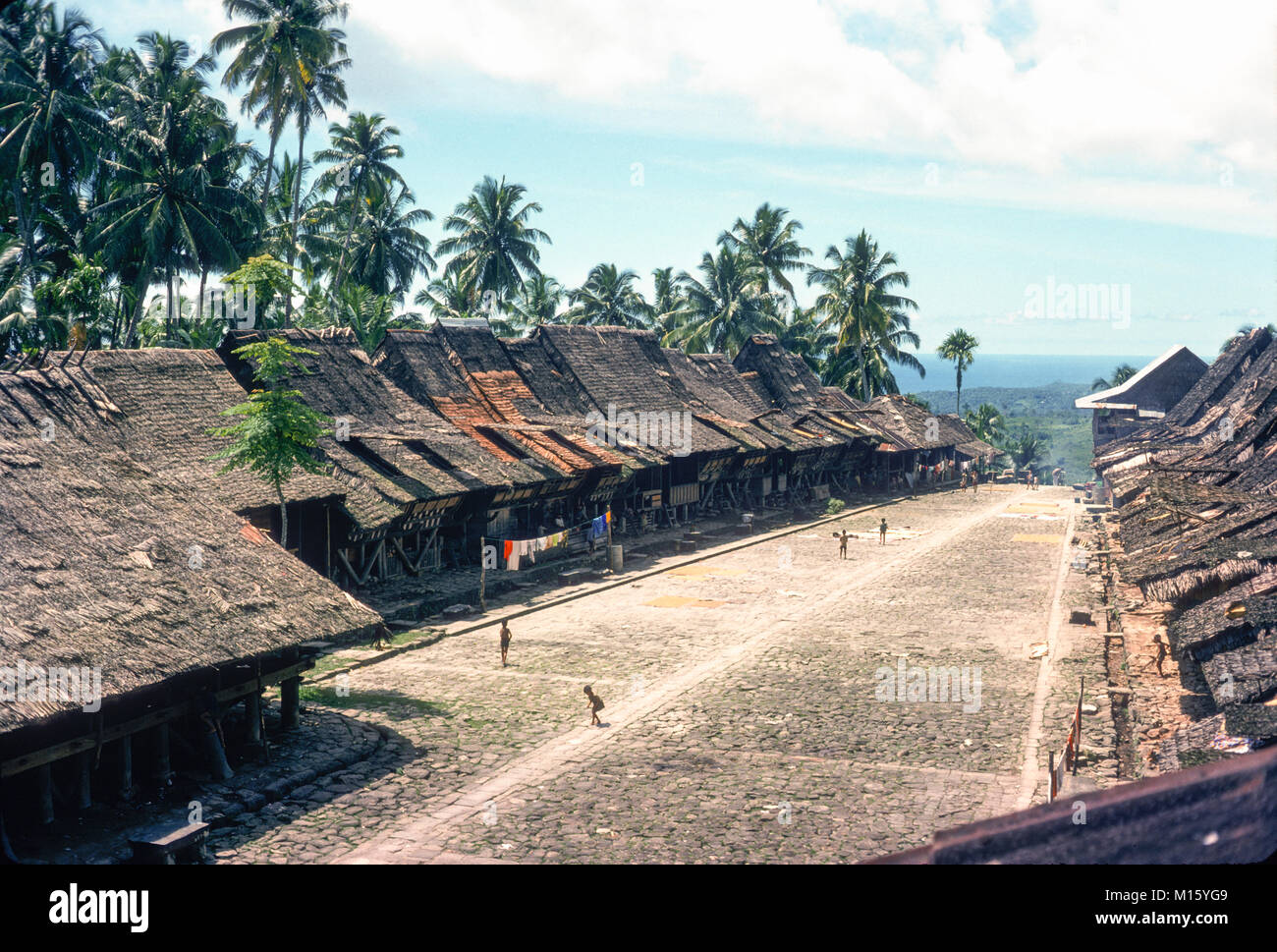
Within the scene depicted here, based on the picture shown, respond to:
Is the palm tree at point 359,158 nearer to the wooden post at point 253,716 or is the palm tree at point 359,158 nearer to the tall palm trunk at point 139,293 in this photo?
the tall palm trunk at point 139,293

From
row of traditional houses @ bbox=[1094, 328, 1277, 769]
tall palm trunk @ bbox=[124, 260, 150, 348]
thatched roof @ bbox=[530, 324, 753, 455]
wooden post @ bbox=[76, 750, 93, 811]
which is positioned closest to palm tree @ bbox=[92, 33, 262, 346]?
tall palm trunk @ bbox=[124, 260, 150, 348]

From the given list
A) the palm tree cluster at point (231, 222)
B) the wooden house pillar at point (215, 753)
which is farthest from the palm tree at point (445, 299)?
the wooden house pillar at point (215, 753)

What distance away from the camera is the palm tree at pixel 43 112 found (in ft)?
131

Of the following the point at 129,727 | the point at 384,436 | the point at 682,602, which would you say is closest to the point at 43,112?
the point at 384,436

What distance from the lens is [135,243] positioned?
140 feet

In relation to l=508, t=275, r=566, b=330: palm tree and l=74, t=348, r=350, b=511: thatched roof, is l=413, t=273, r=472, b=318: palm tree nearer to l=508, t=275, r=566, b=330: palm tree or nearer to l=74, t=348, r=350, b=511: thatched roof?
l=508, t=275, r=566, b=330: palm tree

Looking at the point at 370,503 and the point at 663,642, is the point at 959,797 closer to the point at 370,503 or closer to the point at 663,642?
the point at 663,642

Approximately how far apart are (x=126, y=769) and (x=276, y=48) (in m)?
41.3

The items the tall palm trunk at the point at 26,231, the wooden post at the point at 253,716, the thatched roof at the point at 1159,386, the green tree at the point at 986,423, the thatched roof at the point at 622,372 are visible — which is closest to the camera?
the wooden post at the point at 253,716

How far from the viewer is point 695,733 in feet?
60.1

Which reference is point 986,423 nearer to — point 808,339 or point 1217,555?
point 808,339

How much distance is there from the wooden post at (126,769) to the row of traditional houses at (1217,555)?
46.8 ft

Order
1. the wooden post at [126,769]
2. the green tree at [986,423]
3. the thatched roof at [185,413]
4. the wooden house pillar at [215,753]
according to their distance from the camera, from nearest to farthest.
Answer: the wooden post at [126,769]
the wooden house pillar at [215,753]
the thatched roof at [185,413]
the green tree at [986,423]
